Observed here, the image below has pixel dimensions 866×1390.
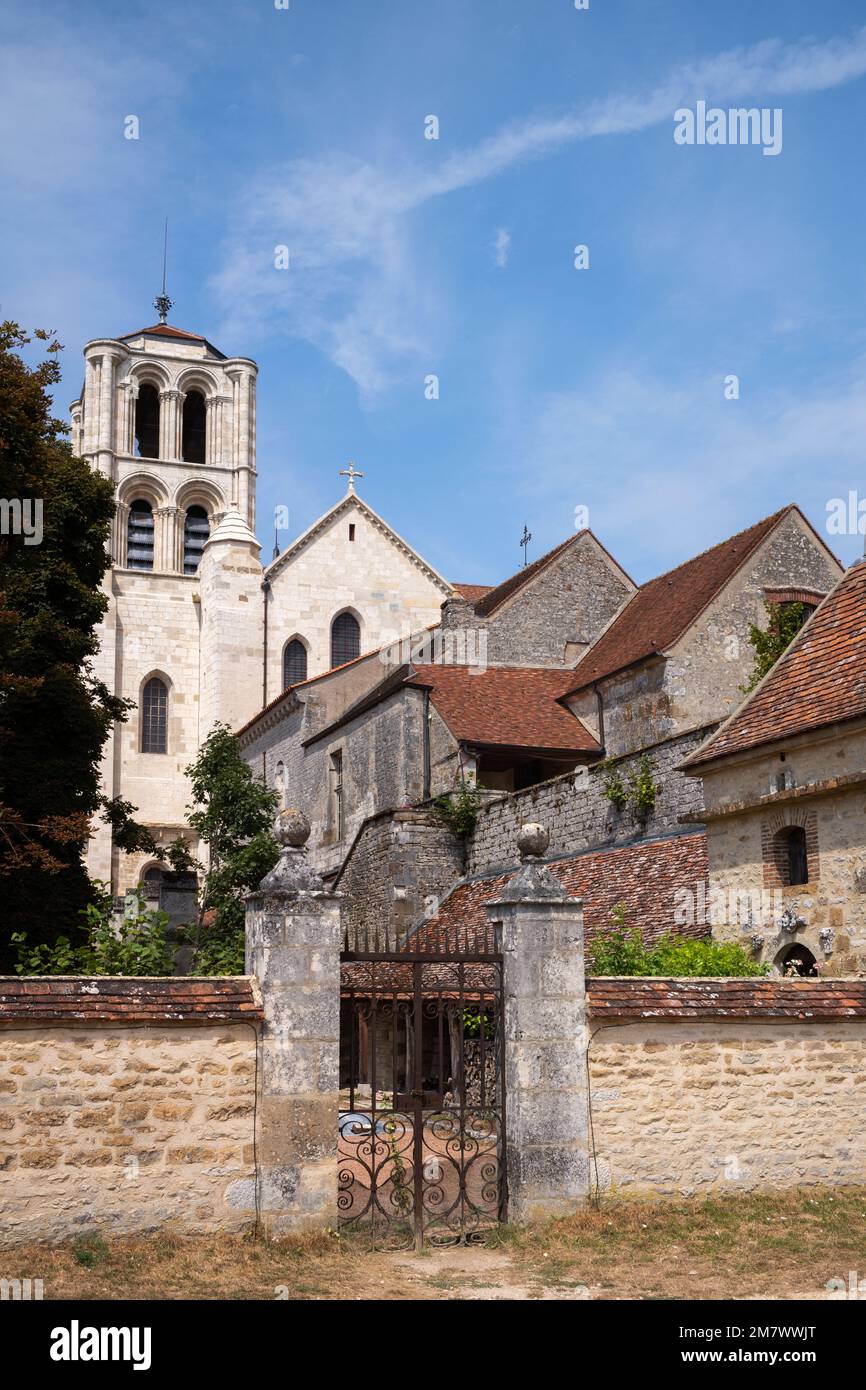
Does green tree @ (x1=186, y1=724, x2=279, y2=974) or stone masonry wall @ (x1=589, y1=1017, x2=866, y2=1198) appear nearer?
stone masonry wall @ (x1=589, y1=1017, x2=866, y2=1198)

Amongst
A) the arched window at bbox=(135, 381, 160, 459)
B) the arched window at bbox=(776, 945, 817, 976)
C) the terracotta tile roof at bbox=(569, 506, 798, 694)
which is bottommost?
the arched window at bbox=(776, 945, 817, 976)

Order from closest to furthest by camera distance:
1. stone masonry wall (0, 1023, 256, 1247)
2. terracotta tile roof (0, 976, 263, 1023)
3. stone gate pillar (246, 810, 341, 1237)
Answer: stone masonry wall (0, 1023, 256, 1247), terracotta tile roof (0, 976, 263, 1023), stone gate pillar (246, 810, 341, 1237)

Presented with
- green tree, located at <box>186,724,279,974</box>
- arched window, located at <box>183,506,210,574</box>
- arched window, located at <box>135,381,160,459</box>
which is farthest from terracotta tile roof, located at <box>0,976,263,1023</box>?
arched window, located at <box>135,381,160,459</box>

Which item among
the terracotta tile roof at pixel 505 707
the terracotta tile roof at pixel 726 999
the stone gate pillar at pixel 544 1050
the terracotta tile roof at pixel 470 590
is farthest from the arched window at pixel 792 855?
the terracotta tile roof at pixel 470 590

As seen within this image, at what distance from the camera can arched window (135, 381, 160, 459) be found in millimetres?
56156

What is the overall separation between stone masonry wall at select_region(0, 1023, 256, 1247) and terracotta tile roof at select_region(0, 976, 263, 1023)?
11 centimetres

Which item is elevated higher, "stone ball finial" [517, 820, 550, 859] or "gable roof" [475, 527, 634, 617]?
"gable roof" [475, 527, 634, 617]

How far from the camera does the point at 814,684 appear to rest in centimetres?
1521

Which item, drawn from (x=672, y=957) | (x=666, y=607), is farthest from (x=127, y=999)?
(x=666, y=607)

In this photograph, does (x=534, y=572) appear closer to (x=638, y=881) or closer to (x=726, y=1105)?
(x=638, y=881)

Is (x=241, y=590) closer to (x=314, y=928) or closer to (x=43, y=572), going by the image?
(x=43, y=572)

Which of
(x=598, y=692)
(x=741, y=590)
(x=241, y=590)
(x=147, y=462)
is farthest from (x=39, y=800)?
(x=147, y=462)

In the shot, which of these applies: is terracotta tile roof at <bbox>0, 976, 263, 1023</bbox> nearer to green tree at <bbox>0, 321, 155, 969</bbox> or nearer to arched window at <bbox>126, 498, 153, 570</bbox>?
green tree at <bbox>0, 321, 155, 969</bbox>

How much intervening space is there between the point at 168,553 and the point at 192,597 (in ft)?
9.28
